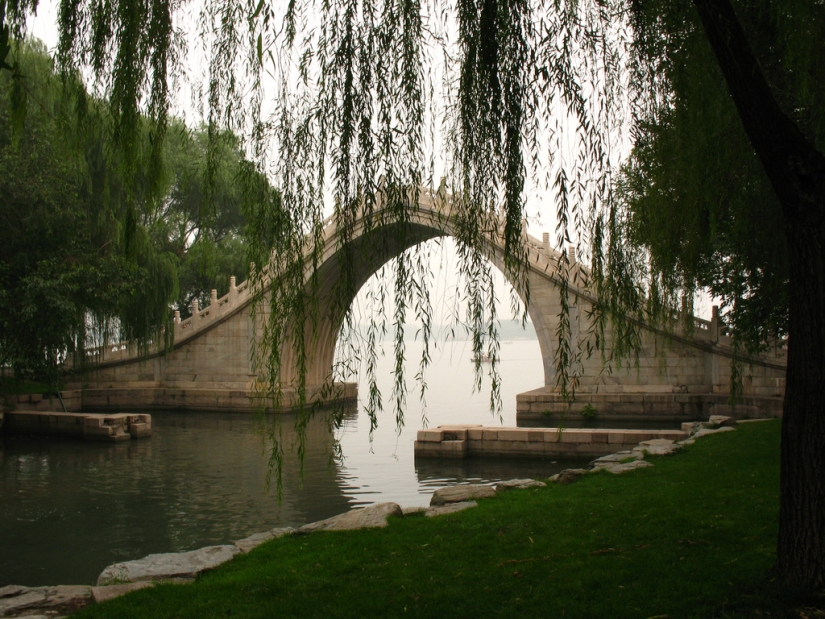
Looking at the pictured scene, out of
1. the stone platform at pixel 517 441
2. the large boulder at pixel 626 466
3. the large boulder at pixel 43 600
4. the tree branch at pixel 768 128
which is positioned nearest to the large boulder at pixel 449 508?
the large boulder at pixel 626 466

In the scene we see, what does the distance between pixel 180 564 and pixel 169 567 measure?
83 millimetres

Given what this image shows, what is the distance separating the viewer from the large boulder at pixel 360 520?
6.48m

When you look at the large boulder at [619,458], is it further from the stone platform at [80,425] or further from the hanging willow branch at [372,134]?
the stone platform at [80,425]

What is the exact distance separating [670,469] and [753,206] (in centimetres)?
332

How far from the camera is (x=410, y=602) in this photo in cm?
428

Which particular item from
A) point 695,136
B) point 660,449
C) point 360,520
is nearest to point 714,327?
point 660,449

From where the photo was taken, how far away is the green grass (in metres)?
4.05

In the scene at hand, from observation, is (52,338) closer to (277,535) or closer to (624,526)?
(277,535)

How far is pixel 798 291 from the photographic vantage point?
3.85 metres

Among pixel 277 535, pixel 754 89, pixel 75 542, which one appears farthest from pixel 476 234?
pixel 75 542

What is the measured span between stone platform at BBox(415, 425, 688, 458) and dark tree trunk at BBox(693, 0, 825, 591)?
9.41m

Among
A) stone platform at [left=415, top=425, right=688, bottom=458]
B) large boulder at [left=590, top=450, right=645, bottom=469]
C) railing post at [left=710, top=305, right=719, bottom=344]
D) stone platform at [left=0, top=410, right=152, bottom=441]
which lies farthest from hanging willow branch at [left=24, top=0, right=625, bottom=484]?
railing post at [left=710, top=305, right=719, bottom=344]

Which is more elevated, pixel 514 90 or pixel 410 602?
pixel 514 90

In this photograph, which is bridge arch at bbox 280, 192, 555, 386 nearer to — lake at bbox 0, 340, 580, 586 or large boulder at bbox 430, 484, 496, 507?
lake at bbox 0, 340, 580, 586
